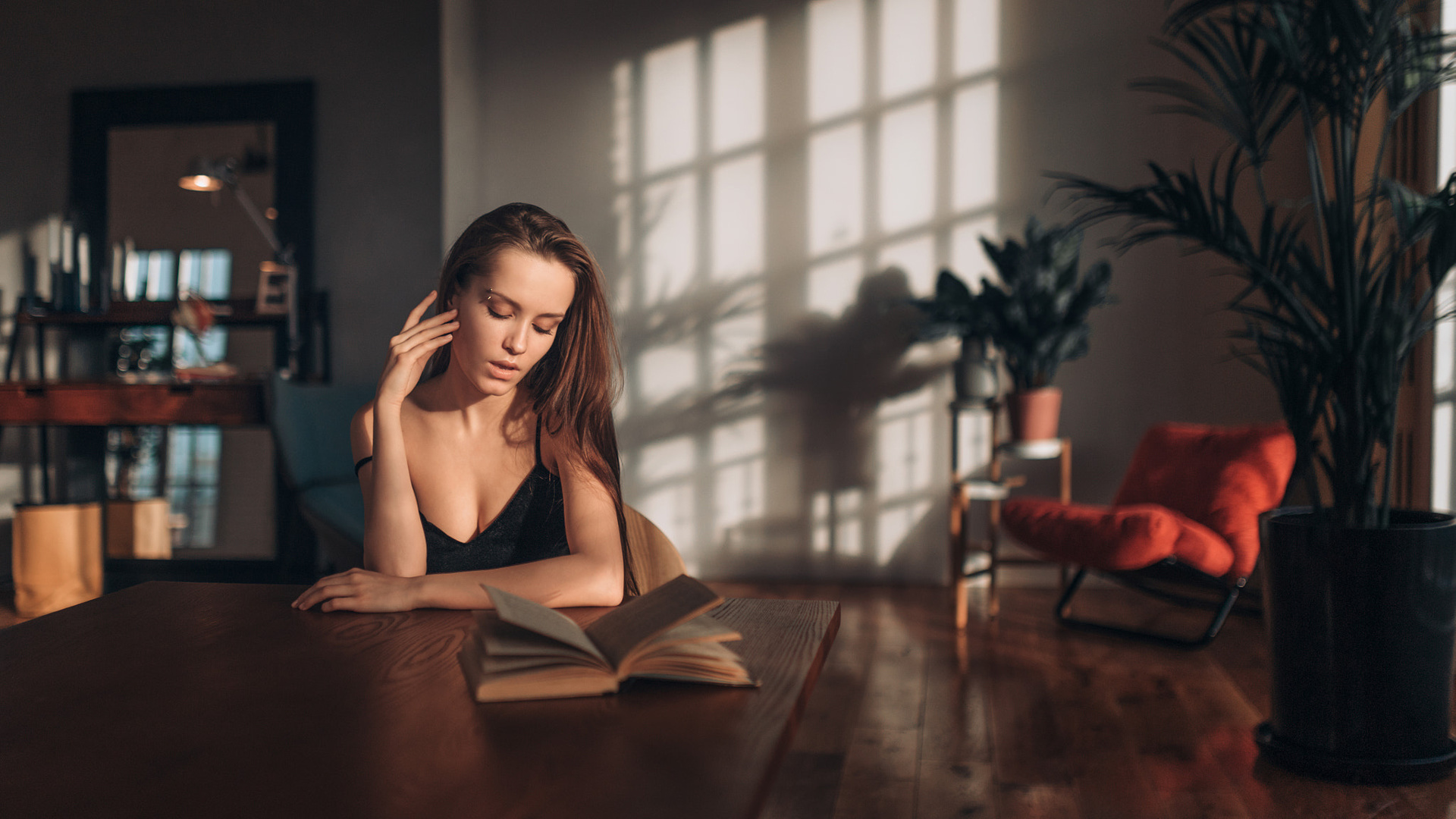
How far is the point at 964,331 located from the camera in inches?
131

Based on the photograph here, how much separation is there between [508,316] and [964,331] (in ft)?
7.94

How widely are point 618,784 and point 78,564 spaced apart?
3.59m

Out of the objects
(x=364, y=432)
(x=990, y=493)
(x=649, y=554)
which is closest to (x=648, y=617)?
(x=649, y=554)

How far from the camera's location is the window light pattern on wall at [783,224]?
12.5 ft

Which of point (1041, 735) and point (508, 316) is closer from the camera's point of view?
point (508, 316)

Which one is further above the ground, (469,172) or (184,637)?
(469,172)

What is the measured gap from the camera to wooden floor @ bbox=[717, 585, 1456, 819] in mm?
1791

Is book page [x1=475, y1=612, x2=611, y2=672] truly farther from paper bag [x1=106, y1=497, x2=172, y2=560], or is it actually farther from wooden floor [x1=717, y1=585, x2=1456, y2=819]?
paper bag [x1=106, y1=497, x2=172, y2=560]

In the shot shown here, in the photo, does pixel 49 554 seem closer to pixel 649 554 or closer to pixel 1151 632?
pixel 649 554

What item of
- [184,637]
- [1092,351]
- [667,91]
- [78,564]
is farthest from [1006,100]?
[78,564]

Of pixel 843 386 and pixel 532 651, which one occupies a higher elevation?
pixel 843 386

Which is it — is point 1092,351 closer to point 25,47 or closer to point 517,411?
point 517,411

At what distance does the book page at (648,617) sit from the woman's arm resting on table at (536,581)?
9.0 inches

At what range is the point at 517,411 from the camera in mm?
1392
